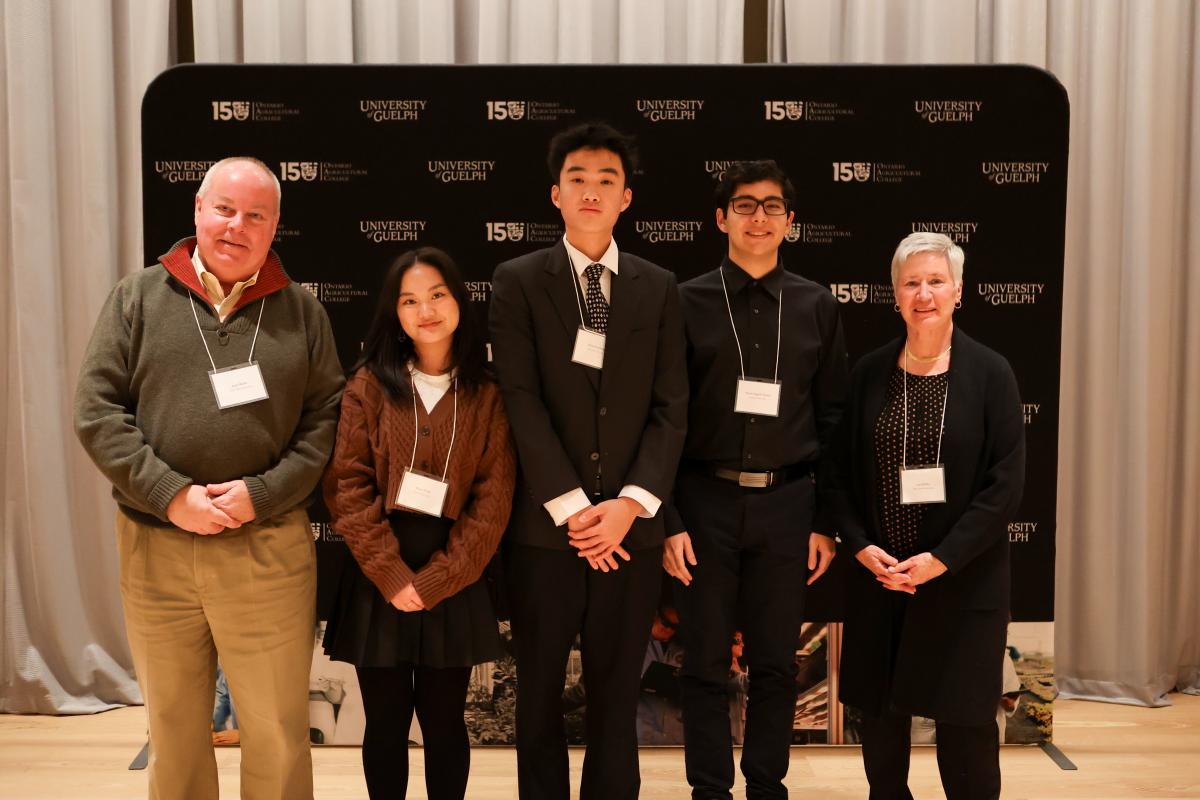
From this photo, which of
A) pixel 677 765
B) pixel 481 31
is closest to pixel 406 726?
pixel 677 765

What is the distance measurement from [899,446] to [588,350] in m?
0.81

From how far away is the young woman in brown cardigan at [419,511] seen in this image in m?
2.47

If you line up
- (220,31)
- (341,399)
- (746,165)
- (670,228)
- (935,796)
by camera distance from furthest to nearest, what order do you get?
(220,31)
(670,228)
(935,796)
(746,165)
(341,399)

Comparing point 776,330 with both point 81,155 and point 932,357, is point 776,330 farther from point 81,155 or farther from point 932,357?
point 81,155

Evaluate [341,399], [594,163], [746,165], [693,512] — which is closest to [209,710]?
[341,399]

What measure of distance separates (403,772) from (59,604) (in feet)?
6.77

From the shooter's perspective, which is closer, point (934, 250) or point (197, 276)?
point (197, 276)

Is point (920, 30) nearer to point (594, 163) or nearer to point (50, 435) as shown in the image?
point (594, 163)

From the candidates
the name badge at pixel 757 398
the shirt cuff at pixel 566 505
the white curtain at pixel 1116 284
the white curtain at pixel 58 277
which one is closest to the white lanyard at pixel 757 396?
the name badge at pixel 757 398

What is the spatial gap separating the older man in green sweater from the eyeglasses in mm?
1146

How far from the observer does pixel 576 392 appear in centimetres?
255

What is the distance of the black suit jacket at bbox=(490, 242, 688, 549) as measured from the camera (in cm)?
254

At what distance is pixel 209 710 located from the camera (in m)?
2.58

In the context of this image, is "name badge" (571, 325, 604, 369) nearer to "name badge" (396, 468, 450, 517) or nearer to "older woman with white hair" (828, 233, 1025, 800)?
"name badge" (396, 468, 450, 517)
